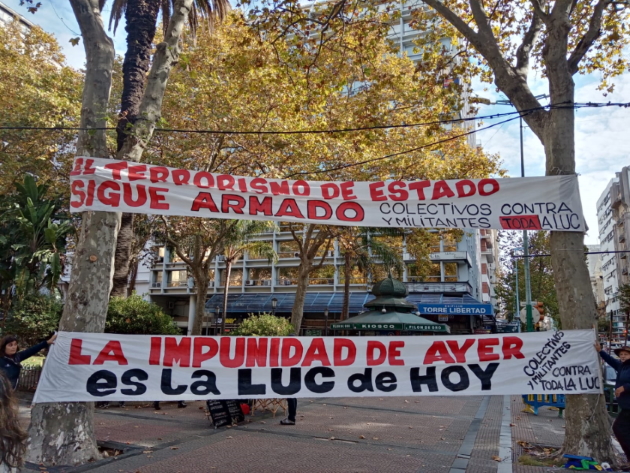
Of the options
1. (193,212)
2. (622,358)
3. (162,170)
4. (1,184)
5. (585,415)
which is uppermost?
(1,184)

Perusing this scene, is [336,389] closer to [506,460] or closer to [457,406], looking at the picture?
[506,460]

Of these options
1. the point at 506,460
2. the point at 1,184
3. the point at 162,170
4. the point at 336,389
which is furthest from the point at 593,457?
the point at 1,184

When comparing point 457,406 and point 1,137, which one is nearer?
point 457,406

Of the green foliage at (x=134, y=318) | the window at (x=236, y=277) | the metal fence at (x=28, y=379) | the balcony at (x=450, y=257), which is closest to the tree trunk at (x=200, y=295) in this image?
the green foliage at (x=134, y=318)

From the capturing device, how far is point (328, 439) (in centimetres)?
835

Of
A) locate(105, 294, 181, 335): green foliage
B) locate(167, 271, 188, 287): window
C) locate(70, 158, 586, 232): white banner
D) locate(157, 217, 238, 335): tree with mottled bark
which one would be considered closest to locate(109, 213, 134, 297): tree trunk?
locate(105, 294, 181, 335): green foliage

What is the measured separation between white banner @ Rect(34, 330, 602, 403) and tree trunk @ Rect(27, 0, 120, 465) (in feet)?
2.58

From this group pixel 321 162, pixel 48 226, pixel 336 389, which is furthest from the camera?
pixel 321 162

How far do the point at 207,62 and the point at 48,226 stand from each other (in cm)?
742

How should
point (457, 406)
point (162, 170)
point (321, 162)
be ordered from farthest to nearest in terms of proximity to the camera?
1. point (321, 162)
2. point (457, 406)
3. point (162, 170)

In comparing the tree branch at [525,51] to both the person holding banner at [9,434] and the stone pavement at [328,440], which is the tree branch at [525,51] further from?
the person holding banner at [9,434]

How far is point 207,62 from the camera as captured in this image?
54.4 ft

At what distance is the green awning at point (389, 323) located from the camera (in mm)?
13966

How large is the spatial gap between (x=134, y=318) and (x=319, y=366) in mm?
7813
